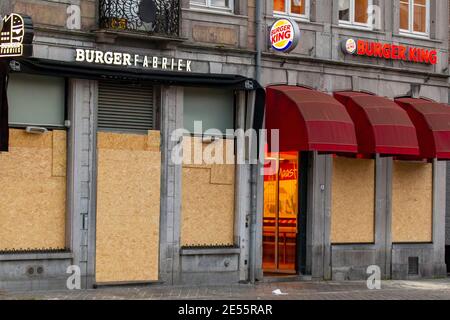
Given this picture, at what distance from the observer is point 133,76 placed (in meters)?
20.1

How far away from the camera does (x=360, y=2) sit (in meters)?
24.3

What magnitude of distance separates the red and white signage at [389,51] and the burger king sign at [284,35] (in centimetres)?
215

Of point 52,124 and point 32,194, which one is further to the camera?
point 52,124

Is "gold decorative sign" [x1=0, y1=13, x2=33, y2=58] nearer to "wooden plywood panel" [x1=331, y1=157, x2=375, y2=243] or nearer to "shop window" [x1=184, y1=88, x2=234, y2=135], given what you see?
"shop window" [x1=184, y1=88, x2=234, y2=135]

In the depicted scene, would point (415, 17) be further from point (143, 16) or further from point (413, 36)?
point (143, 16)

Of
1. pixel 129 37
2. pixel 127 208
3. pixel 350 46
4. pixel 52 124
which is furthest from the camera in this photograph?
pixel 350 46

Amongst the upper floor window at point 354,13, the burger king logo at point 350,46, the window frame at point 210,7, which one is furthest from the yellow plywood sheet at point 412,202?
the window frame at point 210,7

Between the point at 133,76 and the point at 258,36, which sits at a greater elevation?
the point at 258,36

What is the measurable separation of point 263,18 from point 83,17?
4.38 meters

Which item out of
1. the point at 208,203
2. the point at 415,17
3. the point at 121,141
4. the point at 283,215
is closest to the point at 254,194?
the point at 208,203

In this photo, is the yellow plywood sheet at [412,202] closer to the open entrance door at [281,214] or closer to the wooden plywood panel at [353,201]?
the wooden plywood panel at [353,201]

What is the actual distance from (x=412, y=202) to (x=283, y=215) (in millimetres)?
3445
